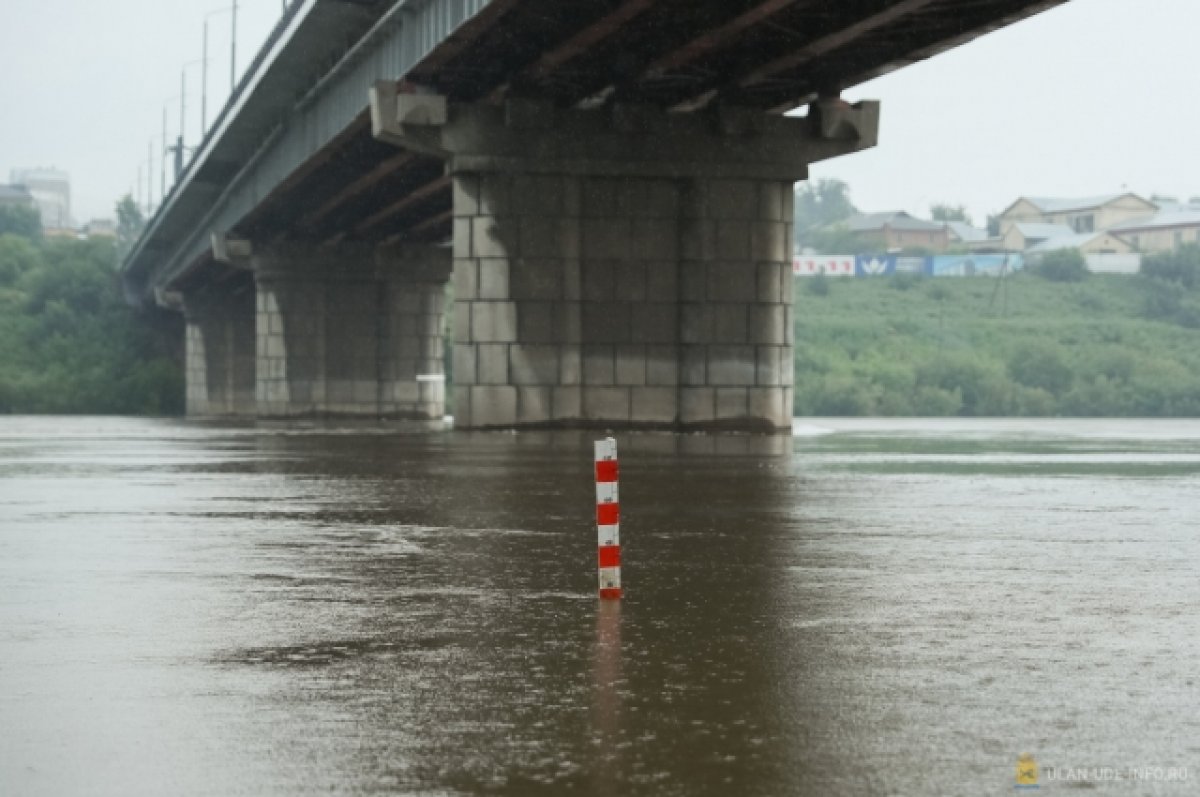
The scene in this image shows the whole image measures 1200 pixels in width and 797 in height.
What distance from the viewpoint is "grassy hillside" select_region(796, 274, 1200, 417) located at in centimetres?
11200

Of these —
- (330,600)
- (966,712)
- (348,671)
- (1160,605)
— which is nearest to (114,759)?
(348,671)

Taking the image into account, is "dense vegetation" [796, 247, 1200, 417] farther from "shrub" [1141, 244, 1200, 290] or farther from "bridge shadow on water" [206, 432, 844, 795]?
"bridge shadow on water" [206, 432, 844, 795]

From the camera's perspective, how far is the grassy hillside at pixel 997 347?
11200cm

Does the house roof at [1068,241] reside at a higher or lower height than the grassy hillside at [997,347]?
higher

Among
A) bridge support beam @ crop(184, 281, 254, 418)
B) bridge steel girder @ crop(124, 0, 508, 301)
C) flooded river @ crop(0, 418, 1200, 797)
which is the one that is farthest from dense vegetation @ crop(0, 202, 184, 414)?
flooded river @ crop(0, 418, 1200, 797)

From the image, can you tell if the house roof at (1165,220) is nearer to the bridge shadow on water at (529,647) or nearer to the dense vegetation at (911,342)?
the dense vegetation at (911,342)

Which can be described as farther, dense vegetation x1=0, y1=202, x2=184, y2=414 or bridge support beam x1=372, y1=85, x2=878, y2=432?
dense vegetation x1=0, y1=202, x2=184, y2=414

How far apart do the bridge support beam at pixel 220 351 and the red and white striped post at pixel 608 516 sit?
315 feet

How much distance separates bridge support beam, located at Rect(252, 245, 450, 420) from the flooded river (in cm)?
5688

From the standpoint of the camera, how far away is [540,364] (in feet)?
139

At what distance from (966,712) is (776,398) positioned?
35.5 m

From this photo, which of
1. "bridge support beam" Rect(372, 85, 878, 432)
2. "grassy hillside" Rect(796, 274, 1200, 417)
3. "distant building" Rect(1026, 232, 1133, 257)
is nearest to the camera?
"bridge support beam" Rect(372, 85, 878, 432)

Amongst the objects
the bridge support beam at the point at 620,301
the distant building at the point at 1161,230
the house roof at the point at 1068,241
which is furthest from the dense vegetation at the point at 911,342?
the bridge support beam at the point at 620,301

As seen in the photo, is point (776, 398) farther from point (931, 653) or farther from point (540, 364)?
point (931, 653)
